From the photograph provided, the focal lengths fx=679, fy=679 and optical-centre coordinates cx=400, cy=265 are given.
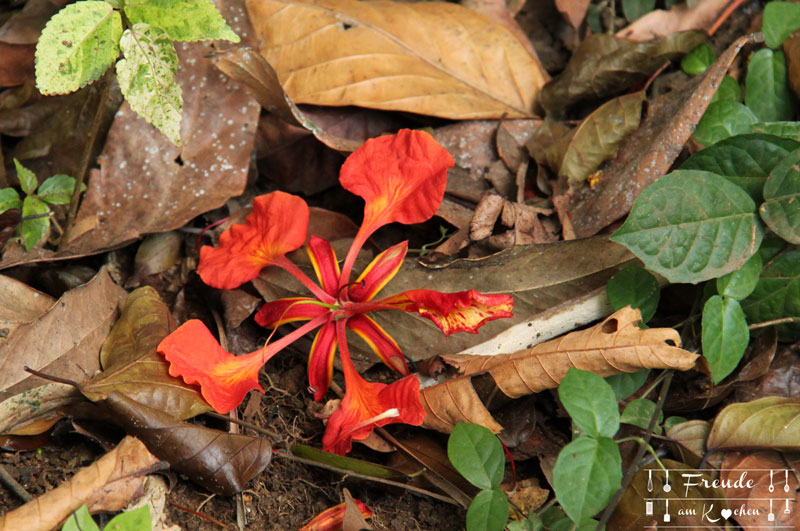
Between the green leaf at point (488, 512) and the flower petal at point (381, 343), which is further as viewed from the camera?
the flower petal at point (381, 343)

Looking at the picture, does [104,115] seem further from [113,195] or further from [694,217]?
[694,217]

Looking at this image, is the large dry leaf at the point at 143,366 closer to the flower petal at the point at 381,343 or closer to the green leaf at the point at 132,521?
the green leaf at the point at 132,521

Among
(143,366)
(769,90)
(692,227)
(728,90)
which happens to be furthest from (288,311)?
(769,90)

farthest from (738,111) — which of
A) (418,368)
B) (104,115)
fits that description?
(104,115)

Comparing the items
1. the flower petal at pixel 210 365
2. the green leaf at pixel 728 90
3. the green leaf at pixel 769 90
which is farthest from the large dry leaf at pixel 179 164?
the green leaf at pixel 769 90

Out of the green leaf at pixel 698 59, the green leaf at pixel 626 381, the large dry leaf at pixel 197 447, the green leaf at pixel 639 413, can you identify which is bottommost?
the green leaf at pixel 639 413

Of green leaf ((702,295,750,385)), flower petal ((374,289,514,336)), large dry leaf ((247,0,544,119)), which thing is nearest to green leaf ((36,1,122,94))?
large dry leaf ((247,0,544,119))
